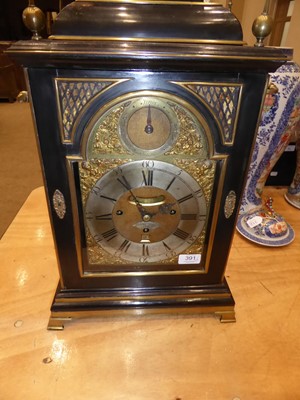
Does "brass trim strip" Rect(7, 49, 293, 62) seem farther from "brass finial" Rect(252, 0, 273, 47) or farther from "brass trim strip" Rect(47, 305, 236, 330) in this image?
"brass trim strip" Rect(47, 305, 236, 330)

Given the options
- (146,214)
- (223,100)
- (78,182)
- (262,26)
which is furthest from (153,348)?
(262,26)

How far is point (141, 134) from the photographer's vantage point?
0.55 m

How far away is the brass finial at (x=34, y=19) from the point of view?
1.64ft

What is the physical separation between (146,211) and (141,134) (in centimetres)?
18

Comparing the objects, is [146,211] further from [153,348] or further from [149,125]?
[153,348]

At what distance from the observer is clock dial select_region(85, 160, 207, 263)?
1.98 feet

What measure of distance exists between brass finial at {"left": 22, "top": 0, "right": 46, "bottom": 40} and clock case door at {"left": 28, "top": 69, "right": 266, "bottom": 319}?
84mm

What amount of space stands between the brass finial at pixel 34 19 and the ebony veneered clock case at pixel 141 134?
0.11ft

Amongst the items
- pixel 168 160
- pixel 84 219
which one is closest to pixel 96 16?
pixel 168 160

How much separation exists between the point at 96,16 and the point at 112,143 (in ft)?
0.72

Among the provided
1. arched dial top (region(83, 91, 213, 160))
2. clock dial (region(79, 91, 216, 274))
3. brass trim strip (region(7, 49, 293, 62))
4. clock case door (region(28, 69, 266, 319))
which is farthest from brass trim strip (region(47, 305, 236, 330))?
brass trim strip (region(7, 49, 293, 62))

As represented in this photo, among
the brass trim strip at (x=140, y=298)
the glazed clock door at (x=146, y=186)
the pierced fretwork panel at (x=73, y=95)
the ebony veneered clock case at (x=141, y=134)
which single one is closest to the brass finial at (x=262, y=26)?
the ebony veneered clock case at (x=141, y=134)

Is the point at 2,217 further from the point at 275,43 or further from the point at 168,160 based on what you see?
the point at 275,43

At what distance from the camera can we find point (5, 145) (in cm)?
294
